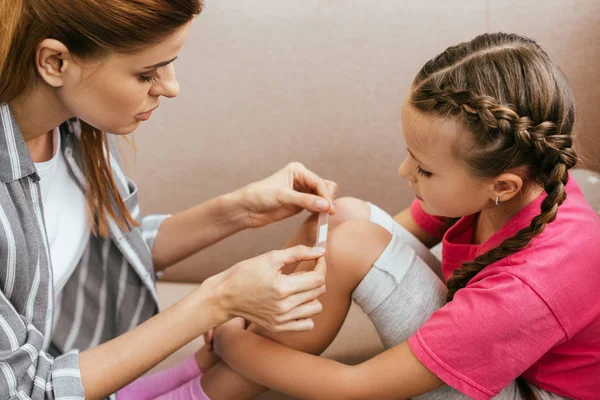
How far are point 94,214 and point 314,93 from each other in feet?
1.53

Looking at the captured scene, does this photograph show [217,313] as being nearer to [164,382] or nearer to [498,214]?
[164,382]

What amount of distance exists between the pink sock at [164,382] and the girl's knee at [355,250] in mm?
325

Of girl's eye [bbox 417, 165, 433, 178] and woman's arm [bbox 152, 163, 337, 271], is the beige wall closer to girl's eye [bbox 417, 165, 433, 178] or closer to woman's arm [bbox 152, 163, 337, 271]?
woman's arm [bbox 152, 163, 337, 271]

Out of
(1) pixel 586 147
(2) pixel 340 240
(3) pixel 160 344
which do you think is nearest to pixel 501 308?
(2) pixel 340 240

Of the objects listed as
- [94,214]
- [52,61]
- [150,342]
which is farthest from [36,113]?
[150,342]

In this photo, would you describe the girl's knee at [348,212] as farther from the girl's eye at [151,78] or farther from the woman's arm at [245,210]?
the girl's eye at [151,78]

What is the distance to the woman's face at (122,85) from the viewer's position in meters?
0.89

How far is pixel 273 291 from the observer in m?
0.94

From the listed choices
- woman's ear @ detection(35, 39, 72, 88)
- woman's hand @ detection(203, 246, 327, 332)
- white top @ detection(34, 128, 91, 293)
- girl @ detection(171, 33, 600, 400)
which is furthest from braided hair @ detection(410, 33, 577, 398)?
white top @ detection(34, 128, 91, 293)

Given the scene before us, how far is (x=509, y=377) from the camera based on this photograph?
2.95ft

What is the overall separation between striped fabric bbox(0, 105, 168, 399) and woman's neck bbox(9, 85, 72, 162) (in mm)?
30

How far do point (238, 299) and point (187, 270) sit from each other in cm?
55

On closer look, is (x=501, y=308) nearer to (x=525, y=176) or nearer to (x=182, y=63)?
(x=525, y=176)

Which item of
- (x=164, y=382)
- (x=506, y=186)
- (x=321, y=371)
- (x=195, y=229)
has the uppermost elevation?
(x=506, y=186)
